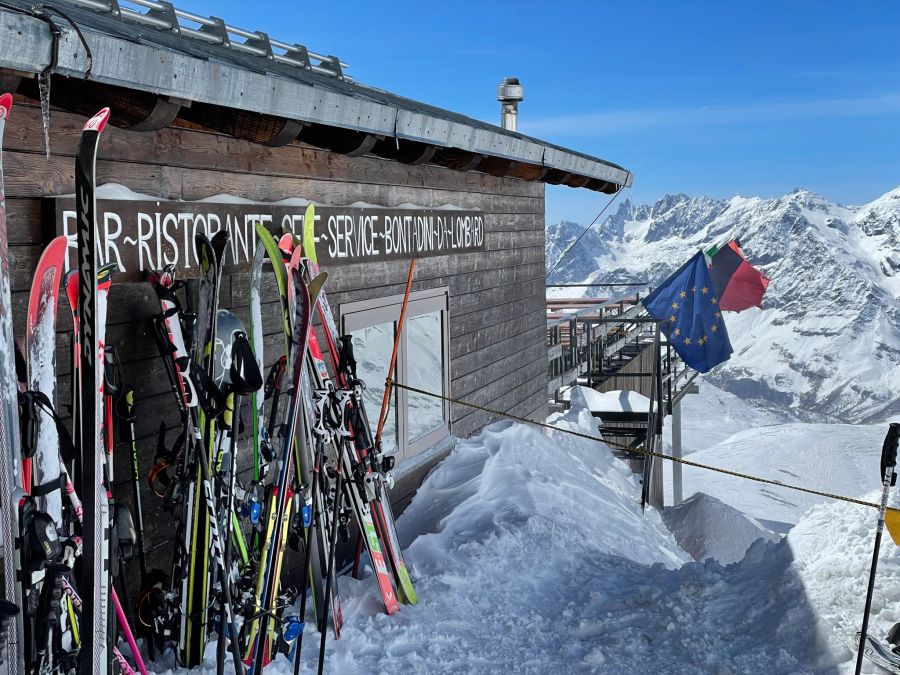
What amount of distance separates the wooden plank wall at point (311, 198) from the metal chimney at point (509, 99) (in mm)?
1384

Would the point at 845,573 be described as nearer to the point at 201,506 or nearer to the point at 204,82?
the point at 201,506

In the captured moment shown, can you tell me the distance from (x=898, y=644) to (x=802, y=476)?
30096 millimetres

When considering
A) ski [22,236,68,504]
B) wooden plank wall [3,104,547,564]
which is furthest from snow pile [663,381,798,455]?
ski [22,236,68,504]

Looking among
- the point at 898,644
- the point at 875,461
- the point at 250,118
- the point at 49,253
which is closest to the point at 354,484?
the point at 250,118

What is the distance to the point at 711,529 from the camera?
1121cm

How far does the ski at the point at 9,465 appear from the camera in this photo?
2.39 metres

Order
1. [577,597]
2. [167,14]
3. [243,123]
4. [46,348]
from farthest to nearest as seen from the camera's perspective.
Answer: [577,597]
[167,14]
[243,123]
[46,348]

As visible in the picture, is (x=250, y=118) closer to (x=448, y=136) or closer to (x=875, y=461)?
(x=448, y=136)

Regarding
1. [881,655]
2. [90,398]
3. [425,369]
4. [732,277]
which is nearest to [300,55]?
[425,369]

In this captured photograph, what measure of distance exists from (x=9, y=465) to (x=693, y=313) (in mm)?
11514

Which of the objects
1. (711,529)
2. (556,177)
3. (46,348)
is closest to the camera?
(46,348)

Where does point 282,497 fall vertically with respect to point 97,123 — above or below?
below

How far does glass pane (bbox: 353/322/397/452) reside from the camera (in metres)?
5.91

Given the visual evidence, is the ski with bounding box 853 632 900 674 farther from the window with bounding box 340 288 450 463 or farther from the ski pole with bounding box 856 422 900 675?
the window with bounding box 340 288 450 463
